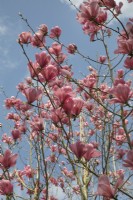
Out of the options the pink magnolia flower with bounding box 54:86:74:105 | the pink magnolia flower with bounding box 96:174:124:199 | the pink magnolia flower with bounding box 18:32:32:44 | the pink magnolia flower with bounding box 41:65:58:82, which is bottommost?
the pink magnolia flower with bounding box 96:174:124:199

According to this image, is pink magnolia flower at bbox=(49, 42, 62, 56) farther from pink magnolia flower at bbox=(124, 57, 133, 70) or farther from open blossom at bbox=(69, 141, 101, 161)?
open blossom at bbox=(69, 141, 101, 161)

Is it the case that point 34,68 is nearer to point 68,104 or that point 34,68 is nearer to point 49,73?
point 49,73

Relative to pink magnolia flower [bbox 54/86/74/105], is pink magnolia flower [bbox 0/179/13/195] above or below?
below

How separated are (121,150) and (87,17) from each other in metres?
2.23

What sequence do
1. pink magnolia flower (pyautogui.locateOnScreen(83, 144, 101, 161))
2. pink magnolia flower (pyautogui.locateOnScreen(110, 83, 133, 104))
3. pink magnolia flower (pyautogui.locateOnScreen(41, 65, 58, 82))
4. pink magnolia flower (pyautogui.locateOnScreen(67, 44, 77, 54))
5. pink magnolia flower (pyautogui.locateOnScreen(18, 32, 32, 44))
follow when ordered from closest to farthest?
pink magnolia flower (pyautogui.locateOnScreen(110, 83, 133, 104))
pink magnolia flower (pyautogui.locateOnScreen(83, 144, 101, 161))
pink magnolia flower (pyautogui.locateOnScreen(41, 65, 58, 82))
pink magnolia flower (pyautogui.locateOnScreen(18, 32, 32, 44))
pink magnolia flower (pyautogui.locateOnScreen(67, 44, 77, 54))

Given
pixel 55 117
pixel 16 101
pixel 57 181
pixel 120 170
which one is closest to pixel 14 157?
pixel 55 117

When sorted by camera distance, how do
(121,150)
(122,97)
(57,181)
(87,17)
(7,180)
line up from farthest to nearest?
(57,181) < (121,150) < (7,180) < (87,17) < (122,97)

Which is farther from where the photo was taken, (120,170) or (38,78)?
(120,170)

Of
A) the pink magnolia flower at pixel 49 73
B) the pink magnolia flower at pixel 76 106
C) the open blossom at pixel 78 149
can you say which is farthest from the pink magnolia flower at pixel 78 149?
the pink magnolia flower at pixel 49 73

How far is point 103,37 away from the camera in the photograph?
3100 millimetres

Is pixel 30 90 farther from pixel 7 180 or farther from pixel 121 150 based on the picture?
pixel 121 150

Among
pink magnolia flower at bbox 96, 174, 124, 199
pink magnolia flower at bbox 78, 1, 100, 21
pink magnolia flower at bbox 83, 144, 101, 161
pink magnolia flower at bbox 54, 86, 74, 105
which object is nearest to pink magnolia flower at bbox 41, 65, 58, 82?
pink magnolia flower at bbox 54, 86, 74, 105

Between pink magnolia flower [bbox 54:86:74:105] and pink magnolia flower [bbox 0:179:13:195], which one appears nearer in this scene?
pink magnolia flower [bbox 54:86:74:105]

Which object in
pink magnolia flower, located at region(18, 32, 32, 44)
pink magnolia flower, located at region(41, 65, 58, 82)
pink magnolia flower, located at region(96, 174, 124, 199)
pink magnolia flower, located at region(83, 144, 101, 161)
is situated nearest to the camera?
pink magnolia flower, located at region(96, 174, 124, 199)
